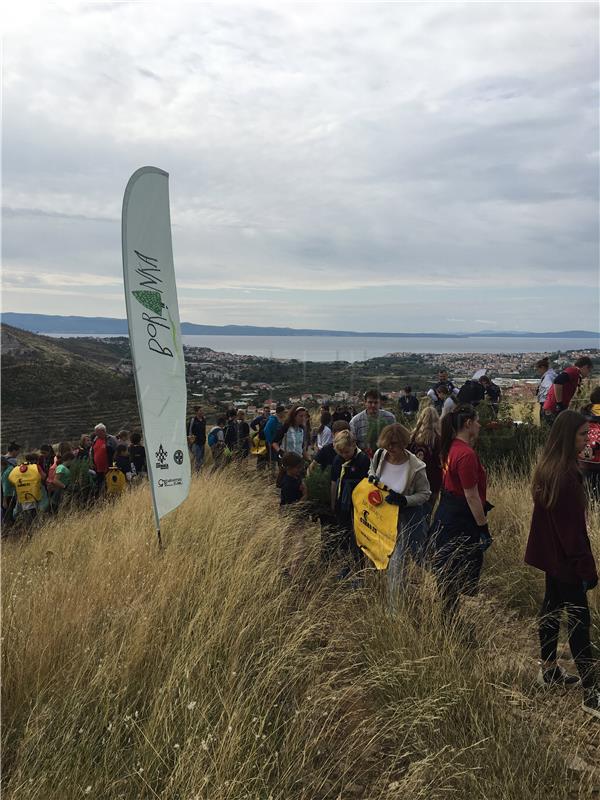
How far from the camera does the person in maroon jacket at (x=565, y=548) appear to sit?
11.9 ft

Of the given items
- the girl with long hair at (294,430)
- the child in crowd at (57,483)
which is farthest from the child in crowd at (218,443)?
the child in crowd at (57,483)

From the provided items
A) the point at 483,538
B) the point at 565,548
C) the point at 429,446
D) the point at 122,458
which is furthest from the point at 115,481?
the point at 565,548

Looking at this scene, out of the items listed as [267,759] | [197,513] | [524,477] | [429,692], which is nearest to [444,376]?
[524,477]

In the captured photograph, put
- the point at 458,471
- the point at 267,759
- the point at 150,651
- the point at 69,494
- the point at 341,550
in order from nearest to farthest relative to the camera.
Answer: the point at 267,759, the point at 150,651, the point at 458,471, the point at 341,550, the point at 69,494

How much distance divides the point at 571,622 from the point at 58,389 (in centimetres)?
5682

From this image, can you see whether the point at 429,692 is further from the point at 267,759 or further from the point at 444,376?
the point at 444,376

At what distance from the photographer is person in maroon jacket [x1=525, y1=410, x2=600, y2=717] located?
363 cm

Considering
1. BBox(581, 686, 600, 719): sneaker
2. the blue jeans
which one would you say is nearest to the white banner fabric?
BBox(581, 686, 600, 719): sneaker

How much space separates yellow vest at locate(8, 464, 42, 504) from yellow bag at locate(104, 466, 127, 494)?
118cm

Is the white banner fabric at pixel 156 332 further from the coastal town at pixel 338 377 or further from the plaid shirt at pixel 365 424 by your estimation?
the coastal town at pixel 338 377

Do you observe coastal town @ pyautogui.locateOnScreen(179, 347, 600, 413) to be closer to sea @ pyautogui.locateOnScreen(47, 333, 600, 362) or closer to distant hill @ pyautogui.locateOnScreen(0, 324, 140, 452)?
sea @ pyautogui.locateOnScreen(47, 333, 600, 362)

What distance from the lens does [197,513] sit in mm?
6660

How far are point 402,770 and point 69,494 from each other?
8.28 metres

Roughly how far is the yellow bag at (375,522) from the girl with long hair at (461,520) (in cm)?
36
